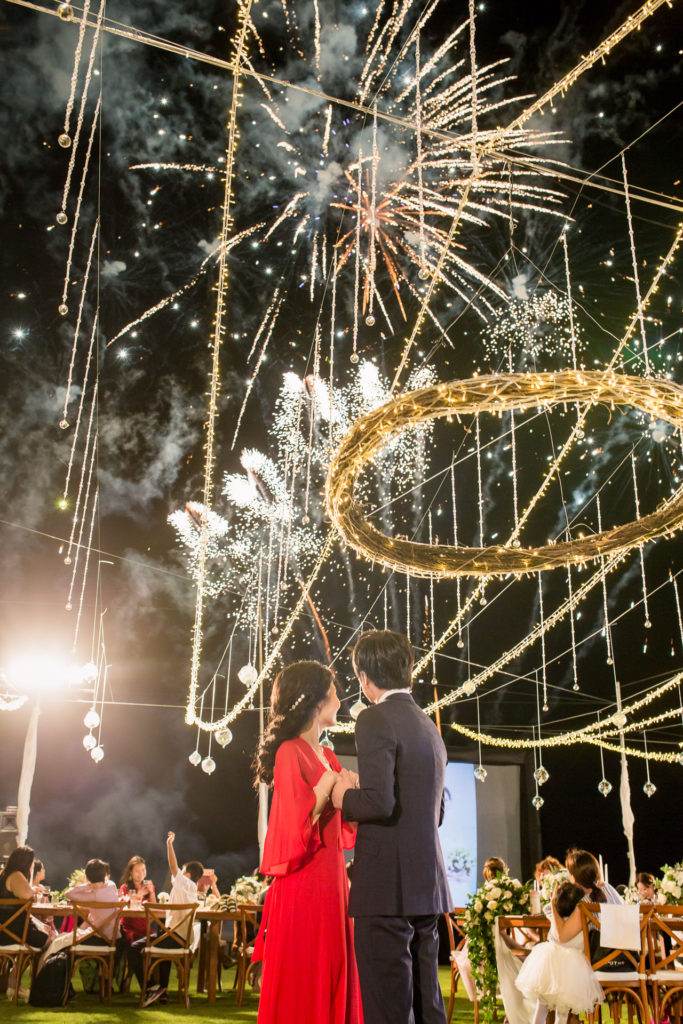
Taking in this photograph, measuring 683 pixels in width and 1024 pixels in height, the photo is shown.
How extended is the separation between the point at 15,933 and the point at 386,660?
5764 millimetres

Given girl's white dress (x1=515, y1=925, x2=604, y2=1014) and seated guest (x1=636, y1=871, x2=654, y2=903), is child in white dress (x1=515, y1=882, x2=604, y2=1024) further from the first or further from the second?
seated guest (x1=636, y1=871, x2=654, y2=903)

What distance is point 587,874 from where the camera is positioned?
5031mm

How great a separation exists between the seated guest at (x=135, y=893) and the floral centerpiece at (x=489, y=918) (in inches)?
117

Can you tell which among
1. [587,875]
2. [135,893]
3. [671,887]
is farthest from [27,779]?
[587,875]

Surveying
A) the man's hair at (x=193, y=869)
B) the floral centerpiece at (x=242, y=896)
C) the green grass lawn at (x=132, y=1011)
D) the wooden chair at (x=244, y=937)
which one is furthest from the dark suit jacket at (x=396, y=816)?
the man's hair at (x=193, y=869)

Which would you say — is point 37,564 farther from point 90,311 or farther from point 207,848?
point 207,848

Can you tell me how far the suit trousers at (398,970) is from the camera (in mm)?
2232

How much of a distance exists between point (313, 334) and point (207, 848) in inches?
A: 342

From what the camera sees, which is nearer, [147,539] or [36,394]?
[36,394]

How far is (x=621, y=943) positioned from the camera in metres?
4.02

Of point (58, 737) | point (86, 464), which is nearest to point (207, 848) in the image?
point (58, 737)

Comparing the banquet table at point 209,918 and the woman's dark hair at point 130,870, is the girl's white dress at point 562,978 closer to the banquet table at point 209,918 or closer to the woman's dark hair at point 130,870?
the banquet table at point 209,918

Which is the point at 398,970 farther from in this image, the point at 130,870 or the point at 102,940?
the point at 130,870

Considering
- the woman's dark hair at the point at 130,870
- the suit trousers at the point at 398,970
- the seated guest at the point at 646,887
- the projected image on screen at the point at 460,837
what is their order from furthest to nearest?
the projected image on screen at the point at 460,837 < the woman's dark hair at the point at 130,870 < the seated guest at the point at 646,887 < the suit trousers at the point at 398,970
